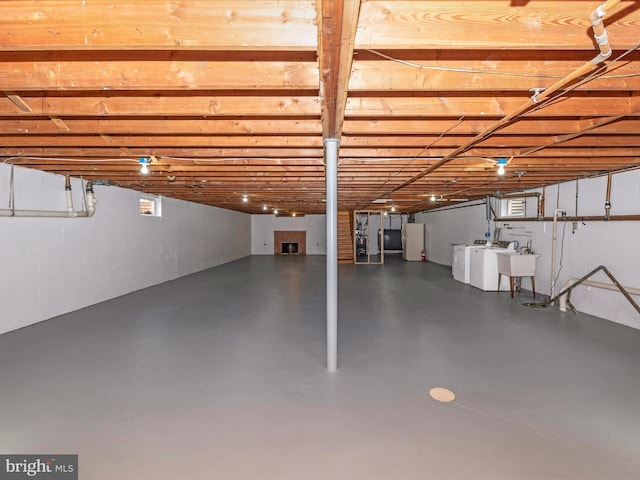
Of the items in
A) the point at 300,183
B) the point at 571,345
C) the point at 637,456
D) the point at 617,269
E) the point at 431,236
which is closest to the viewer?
the point at 637,456

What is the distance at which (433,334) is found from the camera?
3.59 meters

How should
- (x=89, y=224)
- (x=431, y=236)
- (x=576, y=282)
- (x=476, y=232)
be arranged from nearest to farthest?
1. (x=576, y=282)
2. (x=89, y=224)
3. (x=476, y=232)
4. (x=431, y=236)

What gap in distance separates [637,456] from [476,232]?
23.4 feet

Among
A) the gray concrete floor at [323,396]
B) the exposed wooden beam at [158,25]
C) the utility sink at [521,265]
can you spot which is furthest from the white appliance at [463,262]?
the exposed wooden beam at [158,25]

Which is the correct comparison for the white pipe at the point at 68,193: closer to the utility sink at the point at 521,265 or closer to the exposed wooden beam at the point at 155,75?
the exposed wooden beam at the point at 155,75

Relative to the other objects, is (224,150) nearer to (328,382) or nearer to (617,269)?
(328,382)

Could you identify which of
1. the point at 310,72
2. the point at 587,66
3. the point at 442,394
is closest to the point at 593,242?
the point at 442,394

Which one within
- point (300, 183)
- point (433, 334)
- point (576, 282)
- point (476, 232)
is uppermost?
point (300, 183)

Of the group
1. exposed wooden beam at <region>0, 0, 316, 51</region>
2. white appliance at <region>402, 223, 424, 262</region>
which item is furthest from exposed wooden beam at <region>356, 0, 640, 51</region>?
white appliance at <region>402, 223, 424, 262</region>

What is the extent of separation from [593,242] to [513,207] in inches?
98.7

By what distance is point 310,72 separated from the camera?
5.80 ft

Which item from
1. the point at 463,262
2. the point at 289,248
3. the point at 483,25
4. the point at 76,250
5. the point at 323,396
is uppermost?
the point at 483,25

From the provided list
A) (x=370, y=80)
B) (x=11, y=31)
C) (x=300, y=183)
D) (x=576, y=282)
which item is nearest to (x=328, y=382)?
(x=370, y=80)

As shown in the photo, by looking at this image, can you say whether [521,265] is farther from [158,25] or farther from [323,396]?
[158,25]
